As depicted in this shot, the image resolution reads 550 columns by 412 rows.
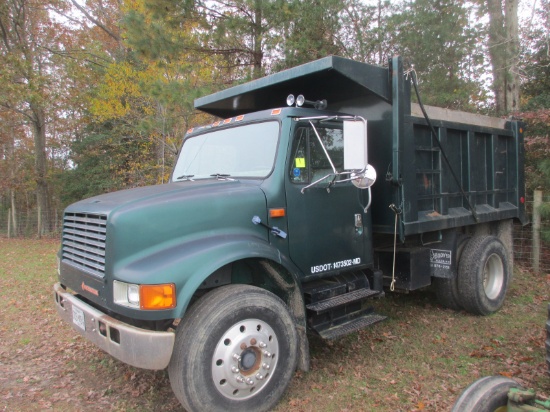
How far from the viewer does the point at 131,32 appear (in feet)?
33.9

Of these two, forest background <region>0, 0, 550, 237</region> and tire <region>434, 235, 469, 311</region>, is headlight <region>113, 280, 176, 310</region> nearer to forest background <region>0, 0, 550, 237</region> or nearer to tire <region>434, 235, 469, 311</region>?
tire <region>434, 235, 469, 311</region>

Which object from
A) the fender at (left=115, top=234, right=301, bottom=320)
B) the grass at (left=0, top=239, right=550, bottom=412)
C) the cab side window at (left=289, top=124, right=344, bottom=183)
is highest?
the cab side window at (left=289, top=124, right=344, bottom=183)

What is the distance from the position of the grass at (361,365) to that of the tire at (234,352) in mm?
341

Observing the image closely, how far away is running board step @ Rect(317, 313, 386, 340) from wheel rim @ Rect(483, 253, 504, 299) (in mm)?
2494

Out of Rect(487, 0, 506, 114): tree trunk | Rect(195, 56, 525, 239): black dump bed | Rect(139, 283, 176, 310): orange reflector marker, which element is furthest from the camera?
Rect(487, 0, 506, 114): tree trunk

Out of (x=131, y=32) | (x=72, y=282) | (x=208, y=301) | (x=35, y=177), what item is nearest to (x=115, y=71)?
(x=131, y=32)

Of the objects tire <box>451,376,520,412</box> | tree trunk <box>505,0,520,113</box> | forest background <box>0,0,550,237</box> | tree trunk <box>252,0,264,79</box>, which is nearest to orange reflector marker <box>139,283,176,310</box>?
tire <box>451,376,520,412</box>

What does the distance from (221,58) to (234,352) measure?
964 centimetres

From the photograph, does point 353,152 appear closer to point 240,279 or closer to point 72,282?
point 240,279

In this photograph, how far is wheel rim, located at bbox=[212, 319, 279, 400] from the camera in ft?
10.3

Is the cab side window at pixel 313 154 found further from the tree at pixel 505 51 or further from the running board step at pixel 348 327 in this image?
the tree at pixel 505 51

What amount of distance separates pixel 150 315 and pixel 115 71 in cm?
1250

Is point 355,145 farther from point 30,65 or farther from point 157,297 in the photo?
point 30,65

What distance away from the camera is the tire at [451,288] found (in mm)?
5586
